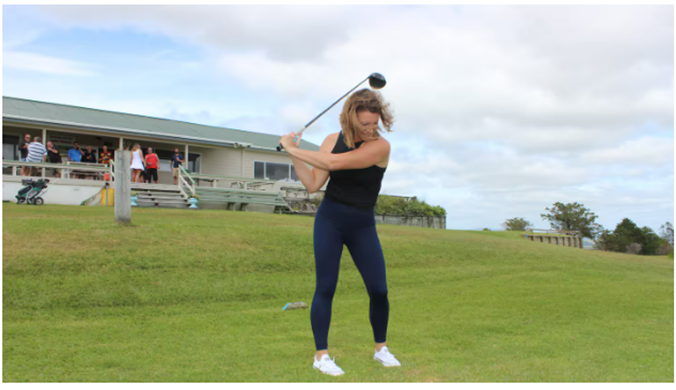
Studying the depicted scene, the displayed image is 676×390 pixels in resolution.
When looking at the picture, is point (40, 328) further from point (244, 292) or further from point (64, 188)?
point (64, 188)

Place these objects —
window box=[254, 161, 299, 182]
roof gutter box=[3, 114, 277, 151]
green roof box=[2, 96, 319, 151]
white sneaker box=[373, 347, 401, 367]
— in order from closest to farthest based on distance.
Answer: white sneaker box=[373, 347, 401, 367]
roof gutter box=[3, 114, 277, 151]
green roof box=[2, 96, 319, 151]
window box=[254, 161, 299, 182]

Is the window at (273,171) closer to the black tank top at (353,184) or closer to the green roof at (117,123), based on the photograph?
the green roof at (117,123)

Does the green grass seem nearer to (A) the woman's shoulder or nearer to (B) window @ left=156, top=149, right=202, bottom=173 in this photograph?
(A) the woman's shoulder

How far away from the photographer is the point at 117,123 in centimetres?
2452

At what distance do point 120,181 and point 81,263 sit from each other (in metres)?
3.28

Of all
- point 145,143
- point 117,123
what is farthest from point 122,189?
point 117,123

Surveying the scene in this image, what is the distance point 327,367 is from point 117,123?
2412cm

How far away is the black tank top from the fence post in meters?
8.95

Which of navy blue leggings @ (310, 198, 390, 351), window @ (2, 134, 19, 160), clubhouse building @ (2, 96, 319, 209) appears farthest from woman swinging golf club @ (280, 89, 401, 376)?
window @ (2, 134, 19, 160)

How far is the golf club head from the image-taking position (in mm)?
4031

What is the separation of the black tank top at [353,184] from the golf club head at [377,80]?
0.61 metres

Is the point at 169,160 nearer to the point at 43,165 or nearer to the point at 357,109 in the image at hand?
the point at 43,165

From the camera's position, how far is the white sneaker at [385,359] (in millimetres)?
3908

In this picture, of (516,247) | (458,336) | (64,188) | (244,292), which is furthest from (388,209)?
(458,336)
